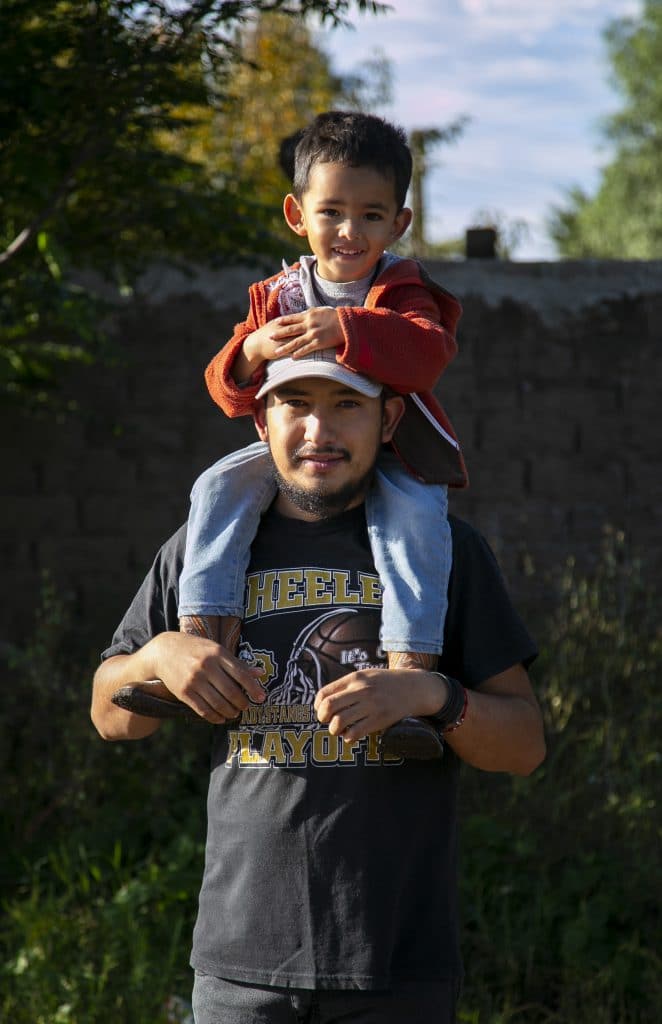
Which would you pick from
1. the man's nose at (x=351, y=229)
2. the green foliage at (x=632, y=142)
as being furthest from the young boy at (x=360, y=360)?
the green foliage at (x=632, y=142)

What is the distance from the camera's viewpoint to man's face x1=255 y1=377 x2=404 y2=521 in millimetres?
2182

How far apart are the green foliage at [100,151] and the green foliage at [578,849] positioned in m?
2.12

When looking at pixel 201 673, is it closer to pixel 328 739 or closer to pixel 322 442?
pixel 328 739

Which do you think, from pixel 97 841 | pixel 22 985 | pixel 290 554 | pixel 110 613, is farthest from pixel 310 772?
pixel 110 613

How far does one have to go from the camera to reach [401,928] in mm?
2070

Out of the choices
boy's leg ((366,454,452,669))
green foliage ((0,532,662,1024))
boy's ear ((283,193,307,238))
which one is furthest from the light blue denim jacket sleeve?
green foliage ((0,532,662,1024))

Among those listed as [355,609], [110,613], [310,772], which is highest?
[110,613]

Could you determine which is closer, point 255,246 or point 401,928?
point 401,928

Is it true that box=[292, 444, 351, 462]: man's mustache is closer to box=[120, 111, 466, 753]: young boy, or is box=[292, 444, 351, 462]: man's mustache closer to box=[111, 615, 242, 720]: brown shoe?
box=[120, 111, 466, 753]: young boy

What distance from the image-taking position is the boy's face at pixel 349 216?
239 centimetres

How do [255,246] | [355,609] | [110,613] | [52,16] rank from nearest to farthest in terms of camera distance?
[355,609] → [52,16] → [255,246] → [110,613]

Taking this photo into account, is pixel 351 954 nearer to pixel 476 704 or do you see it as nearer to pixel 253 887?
pixel 253 887

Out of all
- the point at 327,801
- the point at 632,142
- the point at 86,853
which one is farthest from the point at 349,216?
the point at 632,142

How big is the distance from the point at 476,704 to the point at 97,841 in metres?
2.74
